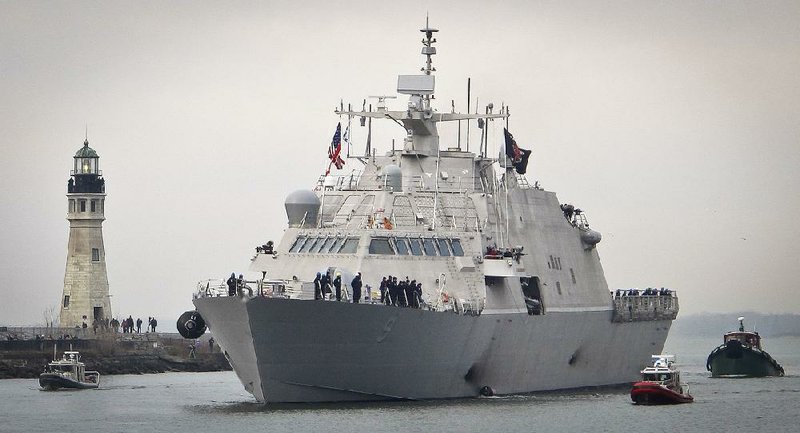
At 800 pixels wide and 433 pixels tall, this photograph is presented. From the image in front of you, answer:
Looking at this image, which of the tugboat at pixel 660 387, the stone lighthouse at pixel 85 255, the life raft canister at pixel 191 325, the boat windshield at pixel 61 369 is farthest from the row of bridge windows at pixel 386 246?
the stone lighthouse at pixel 85 255

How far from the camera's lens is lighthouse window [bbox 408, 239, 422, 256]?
54.4 meters

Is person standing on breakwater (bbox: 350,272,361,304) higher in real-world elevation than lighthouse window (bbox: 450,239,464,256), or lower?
lower

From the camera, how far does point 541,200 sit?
61812 mm

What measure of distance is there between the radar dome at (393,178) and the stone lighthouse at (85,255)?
1320 inches

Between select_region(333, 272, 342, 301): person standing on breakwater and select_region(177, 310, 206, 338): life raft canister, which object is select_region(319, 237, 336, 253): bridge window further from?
select_region(333, 272, 342, 301): person standing on breakwater

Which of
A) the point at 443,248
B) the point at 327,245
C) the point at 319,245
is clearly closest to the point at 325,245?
the point at 327,245

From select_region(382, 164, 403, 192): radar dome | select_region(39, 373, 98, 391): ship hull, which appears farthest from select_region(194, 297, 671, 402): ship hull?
select_region(39, 373, 98, 391): ship hull

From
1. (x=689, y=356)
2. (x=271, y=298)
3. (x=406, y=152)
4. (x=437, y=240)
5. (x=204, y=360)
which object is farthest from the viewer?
(x=689, y=356)

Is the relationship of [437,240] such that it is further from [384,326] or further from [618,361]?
[618,361]

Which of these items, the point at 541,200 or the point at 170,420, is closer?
the point at 170,420

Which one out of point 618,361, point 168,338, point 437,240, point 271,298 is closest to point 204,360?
point 168,338

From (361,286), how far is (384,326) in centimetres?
142

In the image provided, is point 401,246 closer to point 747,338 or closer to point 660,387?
point 660,387

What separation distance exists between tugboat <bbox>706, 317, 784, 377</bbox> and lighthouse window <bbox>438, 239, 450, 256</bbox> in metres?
22.9
